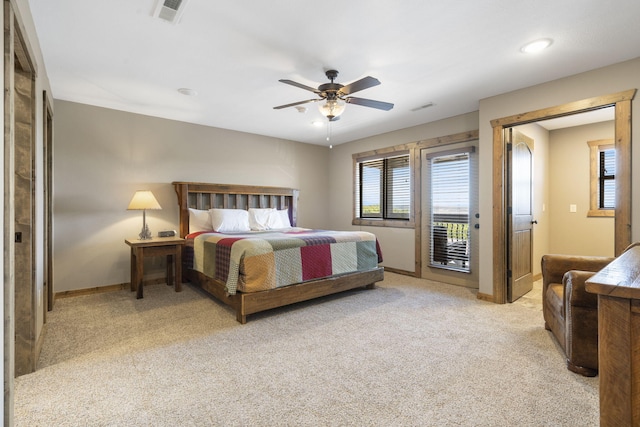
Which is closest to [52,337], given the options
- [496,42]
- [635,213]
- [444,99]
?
[496,42]

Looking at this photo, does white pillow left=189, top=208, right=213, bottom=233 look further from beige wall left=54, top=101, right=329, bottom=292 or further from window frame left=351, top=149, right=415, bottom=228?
window frame left=351, top=149, right=415, bottom=228

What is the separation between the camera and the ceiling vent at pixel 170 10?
6.61 feet

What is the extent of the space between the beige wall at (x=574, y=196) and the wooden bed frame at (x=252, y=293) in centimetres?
316

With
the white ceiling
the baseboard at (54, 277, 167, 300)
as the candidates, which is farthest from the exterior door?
the baseboard at (54, 277, 167, 300)

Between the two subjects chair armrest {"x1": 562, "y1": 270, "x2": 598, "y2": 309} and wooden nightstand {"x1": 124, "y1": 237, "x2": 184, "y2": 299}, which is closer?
chair armrest {"x1": 562, "y1": 270, "x2": 598, "y2": 309}

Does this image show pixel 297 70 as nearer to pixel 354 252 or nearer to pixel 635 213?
pixel 354 252

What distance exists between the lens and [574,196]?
4.82 metres

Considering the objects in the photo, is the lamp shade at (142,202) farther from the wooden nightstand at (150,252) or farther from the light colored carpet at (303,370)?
the light colored carpet at (303,370)

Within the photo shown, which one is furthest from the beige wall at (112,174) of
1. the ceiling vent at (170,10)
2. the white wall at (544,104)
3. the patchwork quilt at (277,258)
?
the white wall at (544,104)

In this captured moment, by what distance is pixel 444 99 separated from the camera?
3.80 meters

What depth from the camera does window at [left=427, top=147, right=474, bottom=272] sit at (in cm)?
445

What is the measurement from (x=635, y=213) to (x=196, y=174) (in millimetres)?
5168

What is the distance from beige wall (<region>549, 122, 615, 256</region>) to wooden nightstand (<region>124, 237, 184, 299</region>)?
5.72m

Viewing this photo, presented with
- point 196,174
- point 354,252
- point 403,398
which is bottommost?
point 403,398
